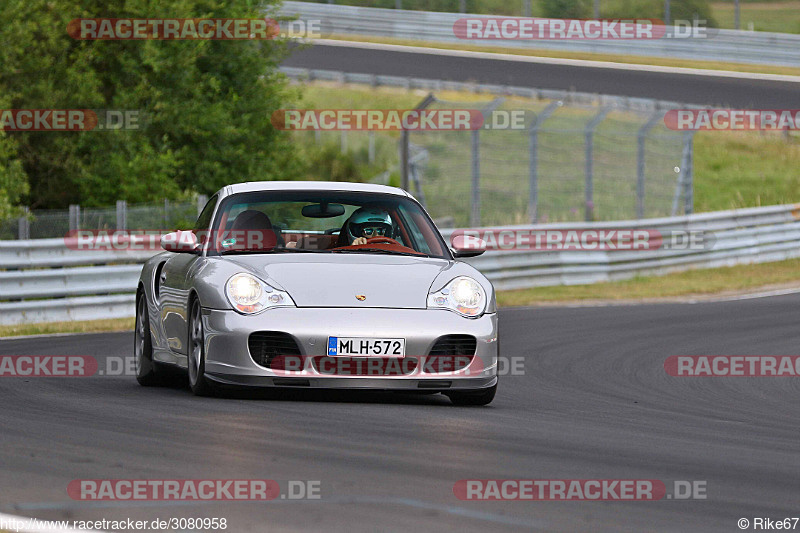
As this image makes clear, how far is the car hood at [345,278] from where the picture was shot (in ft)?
28.2

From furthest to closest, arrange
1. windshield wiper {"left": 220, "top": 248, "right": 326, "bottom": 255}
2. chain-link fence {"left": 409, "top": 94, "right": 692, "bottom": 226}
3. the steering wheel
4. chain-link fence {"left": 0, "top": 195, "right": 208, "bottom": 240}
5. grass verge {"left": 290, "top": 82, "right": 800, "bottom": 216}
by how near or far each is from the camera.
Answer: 1. grass verge {"left": 290, "top": 82, "right": 800, "bottom": 216}
2. chain-link fence {"left": 409, "top": 94, "right": 692, "bottom": 226}
3. chain-link fence {"left": 0, "top": 195, "right": 208, "bottom": 240}
4. the steering wheel
5. windshield wiper {"left": 220, "top": 248, "right": 326, "bottom": 255}

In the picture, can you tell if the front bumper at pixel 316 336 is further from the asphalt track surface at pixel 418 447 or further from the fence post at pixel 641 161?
the fence post at pixel 641 161

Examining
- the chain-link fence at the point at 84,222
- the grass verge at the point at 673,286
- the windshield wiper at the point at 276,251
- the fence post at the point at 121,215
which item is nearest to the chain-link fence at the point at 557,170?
the grass verge at the point at 673,286

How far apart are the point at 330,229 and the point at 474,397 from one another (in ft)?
6.16

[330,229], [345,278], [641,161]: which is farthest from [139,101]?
[345,278]

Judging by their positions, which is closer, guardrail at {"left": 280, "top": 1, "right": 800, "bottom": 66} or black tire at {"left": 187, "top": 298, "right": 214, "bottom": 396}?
black tire at {"left": 187, "top": 298, "right": 214, "bottom": 396}

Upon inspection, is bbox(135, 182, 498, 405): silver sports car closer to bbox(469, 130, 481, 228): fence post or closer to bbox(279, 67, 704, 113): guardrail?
bbox(469, 130, 481, 228): fence post

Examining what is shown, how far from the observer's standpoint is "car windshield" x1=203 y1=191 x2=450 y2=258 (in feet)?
31.0

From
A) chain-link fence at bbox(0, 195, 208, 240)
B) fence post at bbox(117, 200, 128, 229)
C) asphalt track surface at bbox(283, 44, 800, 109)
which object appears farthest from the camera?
asphalt track surface at bbox(283, 44, 800, 109)

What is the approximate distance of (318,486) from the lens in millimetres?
5844

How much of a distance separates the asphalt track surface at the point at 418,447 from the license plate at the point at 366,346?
317mm

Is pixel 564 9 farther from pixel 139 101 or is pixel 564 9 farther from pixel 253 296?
pixel 253 296

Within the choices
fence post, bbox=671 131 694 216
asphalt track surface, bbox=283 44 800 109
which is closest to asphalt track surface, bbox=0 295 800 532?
fence post, bbox=671 131 694 216

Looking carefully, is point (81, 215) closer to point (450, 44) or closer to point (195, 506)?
point (195, 506)
